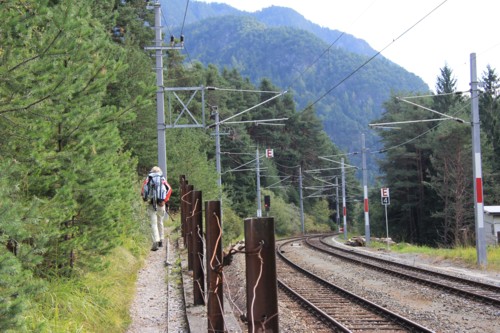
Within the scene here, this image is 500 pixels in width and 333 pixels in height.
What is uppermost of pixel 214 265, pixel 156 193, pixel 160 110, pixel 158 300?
pixel 160 110

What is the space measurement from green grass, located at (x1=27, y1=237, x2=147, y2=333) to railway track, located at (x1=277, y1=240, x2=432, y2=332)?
3412 millimetres

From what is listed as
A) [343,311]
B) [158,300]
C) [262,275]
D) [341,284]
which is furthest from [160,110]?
[262,275]

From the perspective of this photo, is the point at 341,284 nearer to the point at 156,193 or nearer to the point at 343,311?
the point at 343,311

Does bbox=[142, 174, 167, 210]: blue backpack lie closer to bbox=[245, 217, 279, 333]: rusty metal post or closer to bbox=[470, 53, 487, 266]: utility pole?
bbox=[245, 217, 279, 333]: rusty metal post

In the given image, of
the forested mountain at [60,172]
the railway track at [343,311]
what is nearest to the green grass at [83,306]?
the forested mountain at [60,172]

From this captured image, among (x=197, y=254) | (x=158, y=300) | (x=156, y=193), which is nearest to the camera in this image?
(x=197, y=254)

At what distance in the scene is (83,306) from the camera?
632 centimetres

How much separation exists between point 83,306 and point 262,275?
354 cm

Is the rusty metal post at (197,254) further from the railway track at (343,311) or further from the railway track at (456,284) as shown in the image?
the railway track at (456,284)

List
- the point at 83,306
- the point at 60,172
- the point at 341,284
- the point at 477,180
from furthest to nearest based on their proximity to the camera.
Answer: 1. the point at 477,180
2. the point at 341,284
3. the point at 83,306
4. the point at 60,172

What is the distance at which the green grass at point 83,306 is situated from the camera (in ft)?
18.3

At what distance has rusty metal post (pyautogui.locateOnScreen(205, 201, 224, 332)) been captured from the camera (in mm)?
5031

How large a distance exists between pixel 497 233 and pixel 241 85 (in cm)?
4871

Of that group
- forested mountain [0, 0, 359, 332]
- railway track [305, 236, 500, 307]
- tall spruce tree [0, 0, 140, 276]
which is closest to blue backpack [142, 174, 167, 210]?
forested mountain [0, 0, 359, 332]
